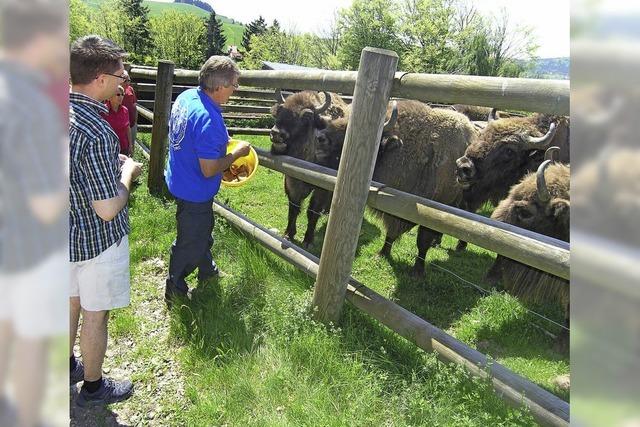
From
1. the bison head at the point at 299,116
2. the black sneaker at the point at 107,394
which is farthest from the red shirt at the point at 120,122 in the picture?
the black sneaker at the point at 107,394

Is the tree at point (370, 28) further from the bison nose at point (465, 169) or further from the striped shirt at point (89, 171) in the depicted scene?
the striped shirt at point (89, 171)

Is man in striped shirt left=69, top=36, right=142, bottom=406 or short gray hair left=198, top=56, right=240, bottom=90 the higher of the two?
short gray hair left=198, top=56, right=240, bottom=90

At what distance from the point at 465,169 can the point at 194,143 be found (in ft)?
10.2

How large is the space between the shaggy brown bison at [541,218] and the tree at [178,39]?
175ft

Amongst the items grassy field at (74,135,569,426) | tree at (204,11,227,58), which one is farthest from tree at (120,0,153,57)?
grassy field at (74,135,569,426)

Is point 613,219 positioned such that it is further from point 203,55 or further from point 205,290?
point 203,55

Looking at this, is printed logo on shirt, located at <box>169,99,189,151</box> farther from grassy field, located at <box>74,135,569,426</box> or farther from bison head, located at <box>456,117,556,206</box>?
bison head, located at <box>456,117,556,206</box>

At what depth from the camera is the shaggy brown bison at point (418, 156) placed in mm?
6078

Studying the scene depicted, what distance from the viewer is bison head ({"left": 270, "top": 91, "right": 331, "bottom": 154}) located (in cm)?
636

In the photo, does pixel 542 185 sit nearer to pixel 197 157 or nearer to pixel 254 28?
pixel 197 157

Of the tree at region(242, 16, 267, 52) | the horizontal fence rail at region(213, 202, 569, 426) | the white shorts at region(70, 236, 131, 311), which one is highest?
the tree at region(242, 16, 267, 52)

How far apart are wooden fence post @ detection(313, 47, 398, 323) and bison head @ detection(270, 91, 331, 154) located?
2766 mm

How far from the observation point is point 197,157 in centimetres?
402

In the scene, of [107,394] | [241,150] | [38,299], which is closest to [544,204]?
[241,150]
